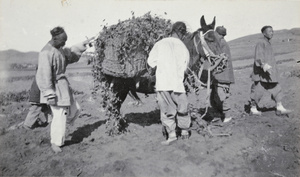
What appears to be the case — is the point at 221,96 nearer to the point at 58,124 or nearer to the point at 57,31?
the point at 58,124

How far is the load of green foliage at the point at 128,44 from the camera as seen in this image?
14.6 feet

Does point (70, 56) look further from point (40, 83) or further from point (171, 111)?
point (171, 111)

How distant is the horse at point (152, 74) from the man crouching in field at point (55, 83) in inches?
31.8

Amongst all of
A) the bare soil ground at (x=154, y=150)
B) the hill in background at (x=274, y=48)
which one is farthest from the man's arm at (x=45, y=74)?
the hill in background at (x=274, y=48)

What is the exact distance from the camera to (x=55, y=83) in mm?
4188

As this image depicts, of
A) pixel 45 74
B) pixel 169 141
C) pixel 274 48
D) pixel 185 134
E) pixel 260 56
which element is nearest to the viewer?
pixel 45 74

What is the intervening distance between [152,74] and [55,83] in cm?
175

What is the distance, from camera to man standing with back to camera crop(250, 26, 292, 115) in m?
5.59

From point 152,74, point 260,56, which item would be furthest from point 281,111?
point 152,74

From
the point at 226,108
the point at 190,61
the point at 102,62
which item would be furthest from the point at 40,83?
the point at 226,108

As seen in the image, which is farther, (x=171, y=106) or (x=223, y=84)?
(x=223, y=84)

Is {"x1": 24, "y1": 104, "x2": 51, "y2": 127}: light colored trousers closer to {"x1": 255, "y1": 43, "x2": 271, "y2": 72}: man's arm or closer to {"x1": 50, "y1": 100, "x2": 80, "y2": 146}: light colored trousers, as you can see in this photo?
{"x1": 50, "y1": 100, "x2": 80, "y2": 146}: light colored trousers

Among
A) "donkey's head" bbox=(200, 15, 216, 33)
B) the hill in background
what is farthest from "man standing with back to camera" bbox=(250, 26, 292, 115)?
the hill in background

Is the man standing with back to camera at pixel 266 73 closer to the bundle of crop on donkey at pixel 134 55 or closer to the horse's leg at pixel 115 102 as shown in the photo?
the bundle of crop on donkey at pixel 134 55
